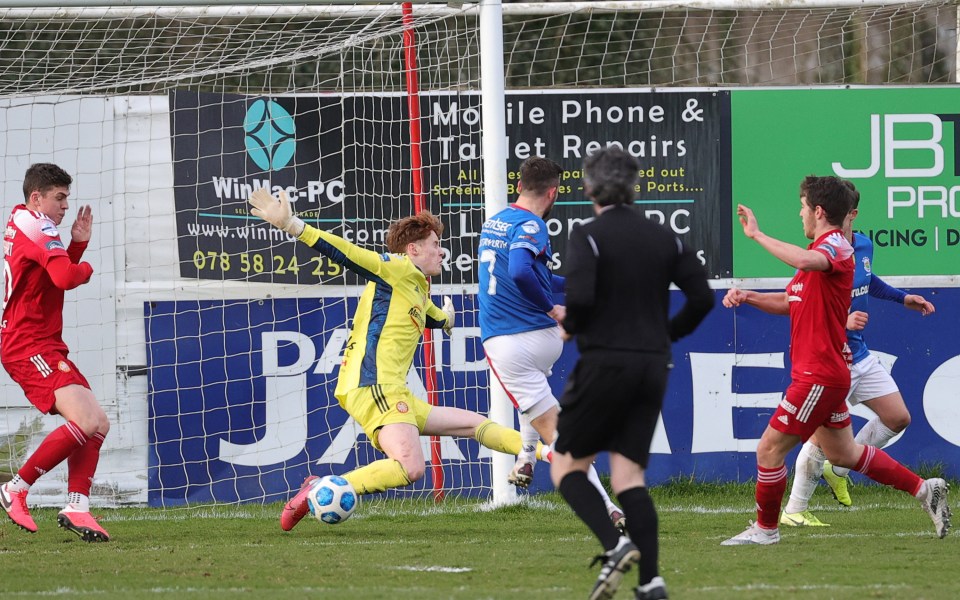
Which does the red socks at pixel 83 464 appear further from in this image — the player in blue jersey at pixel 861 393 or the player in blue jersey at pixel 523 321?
the player in blue jersey at pixel 861 393

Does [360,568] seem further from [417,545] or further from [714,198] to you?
[714,198]

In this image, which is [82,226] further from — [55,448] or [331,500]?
[331,500]

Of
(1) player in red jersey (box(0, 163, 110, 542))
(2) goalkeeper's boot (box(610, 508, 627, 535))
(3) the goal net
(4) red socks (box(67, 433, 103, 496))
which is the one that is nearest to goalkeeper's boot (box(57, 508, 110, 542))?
(1) player in red jersey (box(0, 163, 110, 542))

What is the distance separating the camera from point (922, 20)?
997cm

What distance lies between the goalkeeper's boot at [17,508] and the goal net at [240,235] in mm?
1834

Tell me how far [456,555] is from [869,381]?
278 cm

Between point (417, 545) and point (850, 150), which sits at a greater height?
point (850, 150)

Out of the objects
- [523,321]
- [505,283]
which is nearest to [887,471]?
[523,321]

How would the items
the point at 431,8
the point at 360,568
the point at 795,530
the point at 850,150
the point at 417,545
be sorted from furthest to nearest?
the point at 850,150
the point at 431,8
the point at 795,530
the point at 417,545
the point at 360,568

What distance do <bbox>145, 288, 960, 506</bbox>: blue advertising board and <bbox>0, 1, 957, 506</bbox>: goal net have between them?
0.05 feet

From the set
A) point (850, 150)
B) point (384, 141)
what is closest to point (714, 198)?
point (850, 150)

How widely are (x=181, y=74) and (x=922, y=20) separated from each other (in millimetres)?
5916

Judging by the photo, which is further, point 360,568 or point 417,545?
point 417,545

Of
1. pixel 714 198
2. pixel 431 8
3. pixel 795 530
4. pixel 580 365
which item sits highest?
pixel 431 8
